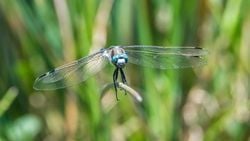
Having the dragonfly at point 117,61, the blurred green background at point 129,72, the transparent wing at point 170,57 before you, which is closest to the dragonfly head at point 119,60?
the dragonfly at point 117,61

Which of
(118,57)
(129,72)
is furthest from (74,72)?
(129,72)

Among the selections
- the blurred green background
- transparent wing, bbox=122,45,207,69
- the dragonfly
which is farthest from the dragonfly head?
the blurred green background

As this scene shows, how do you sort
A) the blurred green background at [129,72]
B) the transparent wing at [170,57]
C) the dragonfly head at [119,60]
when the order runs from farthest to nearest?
the blurred green background at [129,72] < the transparent wing at [170,57] < the dragonfly head at [119,60]

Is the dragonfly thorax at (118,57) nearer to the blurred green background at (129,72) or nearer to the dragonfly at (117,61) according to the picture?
the dragonfly at (117,61)

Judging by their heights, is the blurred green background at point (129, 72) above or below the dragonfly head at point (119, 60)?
below

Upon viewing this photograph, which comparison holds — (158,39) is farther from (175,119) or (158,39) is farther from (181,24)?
(175,119)

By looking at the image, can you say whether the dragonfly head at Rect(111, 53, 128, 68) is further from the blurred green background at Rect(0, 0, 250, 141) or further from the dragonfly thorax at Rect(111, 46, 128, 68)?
the blurred green background at Rect(0, 0, 250, 141)

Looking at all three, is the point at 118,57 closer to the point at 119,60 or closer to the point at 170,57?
the point at 119,60
